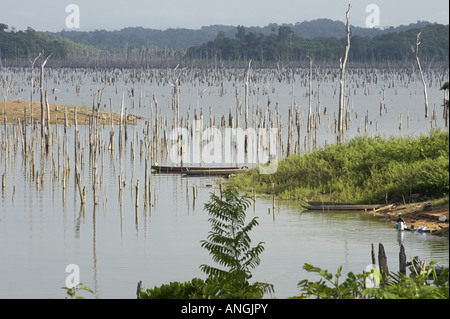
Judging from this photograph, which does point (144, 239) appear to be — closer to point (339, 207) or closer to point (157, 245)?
point (157, 245)

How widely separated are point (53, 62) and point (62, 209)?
11224 cm

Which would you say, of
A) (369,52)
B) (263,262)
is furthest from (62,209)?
(369,52)

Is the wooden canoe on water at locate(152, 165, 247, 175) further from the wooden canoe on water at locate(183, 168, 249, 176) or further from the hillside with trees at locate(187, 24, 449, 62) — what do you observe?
the hillside with trees at locate(187, 24, 449, 62)

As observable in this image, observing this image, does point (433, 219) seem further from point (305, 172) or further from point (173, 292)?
point (173, 292)

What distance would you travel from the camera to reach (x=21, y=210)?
1243 inches

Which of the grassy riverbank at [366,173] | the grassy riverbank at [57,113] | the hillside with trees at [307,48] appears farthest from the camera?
the hillside with trees at [307,48]

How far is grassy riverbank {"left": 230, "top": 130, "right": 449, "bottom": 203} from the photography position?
93.9ft

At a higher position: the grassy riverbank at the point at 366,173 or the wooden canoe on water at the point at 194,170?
the grassy riverbank at the point at 366,173

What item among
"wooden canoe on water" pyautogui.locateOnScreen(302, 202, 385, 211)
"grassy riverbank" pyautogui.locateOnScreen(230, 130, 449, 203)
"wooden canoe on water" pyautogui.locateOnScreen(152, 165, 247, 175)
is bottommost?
"wooden canoe on water" pyautogui.locateOnScreen(302, 202, 385, 211)

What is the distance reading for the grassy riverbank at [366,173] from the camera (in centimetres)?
2861
